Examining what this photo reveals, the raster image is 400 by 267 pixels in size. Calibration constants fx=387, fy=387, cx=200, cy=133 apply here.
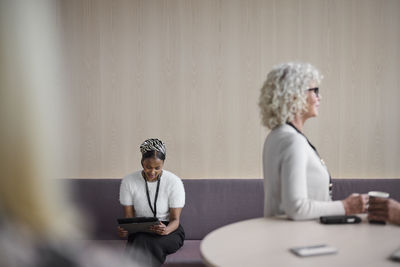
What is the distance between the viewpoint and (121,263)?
1.50 feet

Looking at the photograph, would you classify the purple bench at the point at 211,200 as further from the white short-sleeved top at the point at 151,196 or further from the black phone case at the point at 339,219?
the black phone case at the point at 339,219

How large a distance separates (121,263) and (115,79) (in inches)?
142

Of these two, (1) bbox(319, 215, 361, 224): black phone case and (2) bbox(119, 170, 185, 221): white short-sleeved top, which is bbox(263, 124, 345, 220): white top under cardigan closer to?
(1) bbox(319, 215, 361, 224): black phone case

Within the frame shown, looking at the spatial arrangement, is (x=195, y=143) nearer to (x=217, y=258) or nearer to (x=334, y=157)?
(x=334, y=157)

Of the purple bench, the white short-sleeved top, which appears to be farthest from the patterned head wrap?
the purple bench

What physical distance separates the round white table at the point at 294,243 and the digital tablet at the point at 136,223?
1.06 metres

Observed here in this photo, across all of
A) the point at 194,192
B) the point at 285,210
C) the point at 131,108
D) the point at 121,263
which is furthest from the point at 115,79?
the point at 121,263

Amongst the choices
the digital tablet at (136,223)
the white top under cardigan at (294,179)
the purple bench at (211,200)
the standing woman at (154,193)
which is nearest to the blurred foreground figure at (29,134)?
the white top under cardigan at (294,179)

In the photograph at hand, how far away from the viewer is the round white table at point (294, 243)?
146 cm

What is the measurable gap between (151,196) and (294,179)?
5.18ft

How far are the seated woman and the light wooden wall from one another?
5.84ft

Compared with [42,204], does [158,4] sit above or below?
above

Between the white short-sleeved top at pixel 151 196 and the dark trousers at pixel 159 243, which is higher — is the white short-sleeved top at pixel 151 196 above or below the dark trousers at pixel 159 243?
above

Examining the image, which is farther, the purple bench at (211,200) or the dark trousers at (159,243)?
the purple bench at (211,200)
